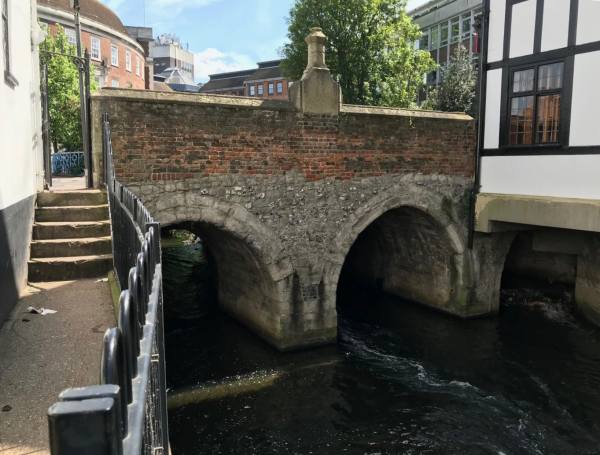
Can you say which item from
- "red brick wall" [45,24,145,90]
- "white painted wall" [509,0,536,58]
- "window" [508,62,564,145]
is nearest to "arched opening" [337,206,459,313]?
"window" [508,62,564,145]

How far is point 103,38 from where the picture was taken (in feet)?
134

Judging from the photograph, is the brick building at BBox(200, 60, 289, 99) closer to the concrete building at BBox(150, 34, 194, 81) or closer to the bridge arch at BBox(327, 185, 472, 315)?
the concrete building at BBox(150, 34, 194, 81)

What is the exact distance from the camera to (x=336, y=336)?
11.8 meters

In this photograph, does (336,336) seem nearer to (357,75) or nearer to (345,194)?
(345,194)

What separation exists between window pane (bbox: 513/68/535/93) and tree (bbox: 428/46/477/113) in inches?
329

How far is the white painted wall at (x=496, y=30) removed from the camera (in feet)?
39.3

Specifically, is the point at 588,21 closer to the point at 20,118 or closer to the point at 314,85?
the point at 314,85

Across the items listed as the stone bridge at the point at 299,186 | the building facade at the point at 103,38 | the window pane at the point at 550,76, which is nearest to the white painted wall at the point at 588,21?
the window pane at the point at 550,76

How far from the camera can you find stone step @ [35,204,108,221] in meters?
7.59

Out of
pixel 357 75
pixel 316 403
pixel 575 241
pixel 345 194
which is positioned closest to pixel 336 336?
pixel 316 403

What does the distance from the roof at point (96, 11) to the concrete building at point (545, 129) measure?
35.1m

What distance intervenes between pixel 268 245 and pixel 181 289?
6.98 meters

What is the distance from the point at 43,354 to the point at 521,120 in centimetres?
1145

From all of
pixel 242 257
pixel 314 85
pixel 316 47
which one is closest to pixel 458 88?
pixel 316 47
